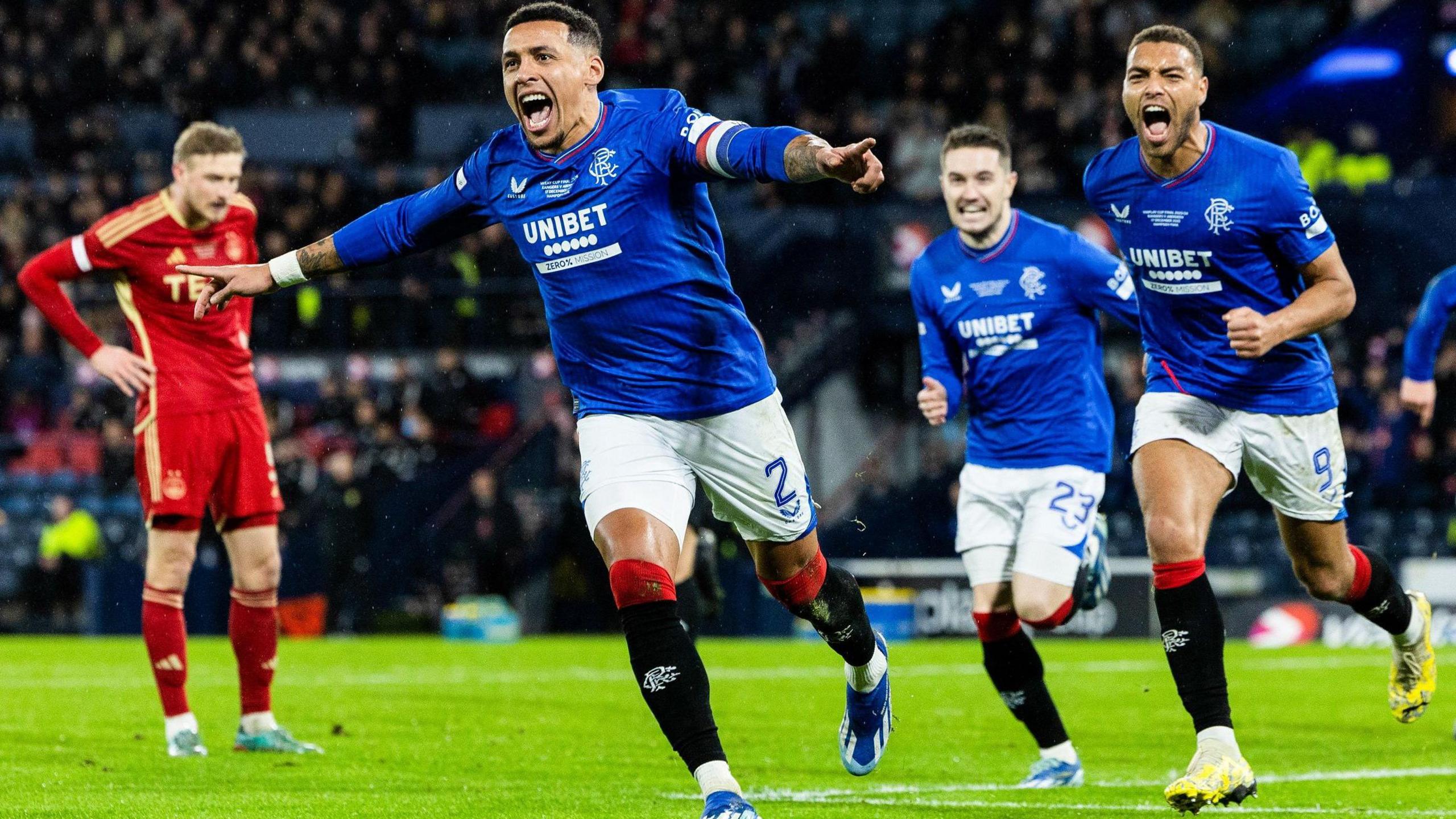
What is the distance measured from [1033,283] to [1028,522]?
1.04m

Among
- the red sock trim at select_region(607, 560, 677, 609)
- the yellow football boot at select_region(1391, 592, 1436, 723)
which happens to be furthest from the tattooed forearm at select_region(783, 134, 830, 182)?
the yellow football boot at select_region(1391, 592, 1436, 723)

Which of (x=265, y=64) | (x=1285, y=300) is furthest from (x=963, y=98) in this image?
(x=1285, y=300)

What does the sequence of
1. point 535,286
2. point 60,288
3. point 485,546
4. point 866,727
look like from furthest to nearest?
1. point 535,286
2. point 485,546
3. point 60,288
4. point 866,727

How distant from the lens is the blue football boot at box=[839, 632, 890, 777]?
22.7 ft

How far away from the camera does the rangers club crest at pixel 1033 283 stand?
26.5 feet

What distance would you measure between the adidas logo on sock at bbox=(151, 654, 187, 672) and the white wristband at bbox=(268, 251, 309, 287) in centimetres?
291

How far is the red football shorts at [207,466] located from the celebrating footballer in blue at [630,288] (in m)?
2.42

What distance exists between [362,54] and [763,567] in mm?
21580

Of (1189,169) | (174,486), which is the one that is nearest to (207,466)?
(174,486)

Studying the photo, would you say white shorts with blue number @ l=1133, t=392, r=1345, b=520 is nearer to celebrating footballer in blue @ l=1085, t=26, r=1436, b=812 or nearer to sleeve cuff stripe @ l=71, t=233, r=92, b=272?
celebrating footballer in blue @ l=1085, t=26, r=1436, b=812

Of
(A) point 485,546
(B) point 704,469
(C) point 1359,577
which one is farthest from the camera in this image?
(A) point 485,546

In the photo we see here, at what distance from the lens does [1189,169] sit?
651 cm

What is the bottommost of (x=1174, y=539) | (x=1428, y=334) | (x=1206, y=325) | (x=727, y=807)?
(x=727, y=807)

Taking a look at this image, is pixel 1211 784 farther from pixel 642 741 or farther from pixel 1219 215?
pixel 642 741
